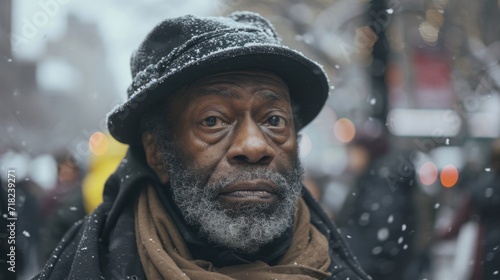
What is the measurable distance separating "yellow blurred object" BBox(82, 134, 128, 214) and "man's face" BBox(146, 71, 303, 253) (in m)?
1.96

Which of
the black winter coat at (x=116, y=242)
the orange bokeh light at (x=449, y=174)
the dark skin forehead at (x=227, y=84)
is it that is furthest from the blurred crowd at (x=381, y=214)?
the orange bokeh light at (x=449, y=174)

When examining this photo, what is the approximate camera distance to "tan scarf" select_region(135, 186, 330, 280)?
2.55 m

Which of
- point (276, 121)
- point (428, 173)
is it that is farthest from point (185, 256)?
point (428, 173)

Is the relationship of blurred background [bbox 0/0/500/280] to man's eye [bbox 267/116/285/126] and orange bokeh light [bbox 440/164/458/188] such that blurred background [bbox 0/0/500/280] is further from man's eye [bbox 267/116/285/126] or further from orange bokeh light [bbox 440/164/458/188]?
man's eye [bbox 267/116/285/126]

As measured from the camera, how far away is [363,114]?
9297 mm

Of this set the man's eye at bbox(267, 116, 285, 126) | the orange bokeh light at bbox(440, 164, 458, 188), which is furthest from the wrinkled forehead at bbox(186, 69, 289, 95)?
the orange bokeh light at bbox(440, 164, 458, 188)

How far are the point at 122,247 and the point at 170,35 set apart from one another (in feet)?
3.15

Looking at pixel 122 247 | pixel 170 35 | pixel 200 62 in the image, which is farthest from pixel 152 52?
pixel 122 247

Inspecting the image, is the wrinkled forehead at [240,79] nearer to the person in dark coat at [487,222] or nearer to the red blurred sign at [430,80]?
the person in dark coat at [487,222]

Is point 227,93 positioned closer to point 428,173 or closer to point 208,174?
point 208,174

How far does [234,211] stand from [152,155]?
1.91 feet

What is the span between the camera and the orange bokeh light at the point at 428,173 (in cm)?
1135

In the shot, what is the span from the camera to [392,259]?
554 cm

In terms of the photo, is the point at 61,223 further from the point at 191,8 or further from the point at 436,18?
the point at 436,18
